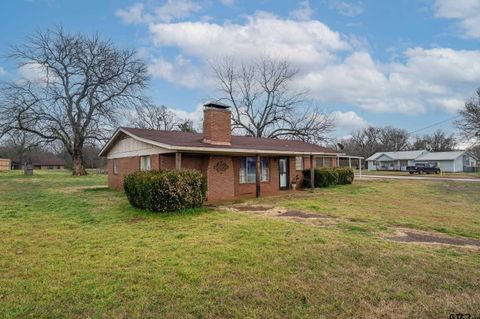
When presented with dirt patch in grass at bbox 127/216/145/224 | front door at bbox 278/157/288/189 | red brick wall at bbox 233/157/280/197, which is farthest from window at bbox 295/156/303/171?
dirt patch in grass at bbox 127/216/145/224

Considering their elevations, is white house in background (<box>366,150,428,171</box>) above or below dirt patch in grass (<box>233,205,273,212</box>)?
above

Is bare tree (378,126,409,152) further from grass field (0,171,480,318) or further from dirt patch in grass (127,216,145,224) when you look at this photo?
dirt patch in grass (127,216,145,224)

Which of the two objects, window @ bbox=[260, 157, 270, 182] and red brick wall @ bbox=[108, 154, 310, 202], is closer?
red brick wall @ bbox=[108, 154, 310, 202]

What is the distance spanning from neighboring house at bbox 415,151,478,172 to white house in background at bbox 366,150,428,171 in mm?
3027

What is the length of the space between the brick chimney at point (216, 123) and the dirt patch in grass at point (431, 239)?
8.68 metres

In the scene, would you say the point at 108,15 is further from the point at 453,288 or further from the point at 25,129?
the point at 25,129

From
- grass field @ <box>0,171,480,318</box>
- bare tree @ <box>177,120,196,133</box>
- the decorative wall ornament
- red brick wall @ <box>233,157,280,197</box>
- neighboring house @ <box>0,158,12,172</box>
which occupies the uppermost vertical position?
bare tree @ <box>177,120,196,133</box>

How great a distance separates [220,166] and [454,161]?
48.8 m

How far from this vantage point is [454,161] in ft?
161

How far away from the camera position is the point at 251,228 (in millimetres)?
7441

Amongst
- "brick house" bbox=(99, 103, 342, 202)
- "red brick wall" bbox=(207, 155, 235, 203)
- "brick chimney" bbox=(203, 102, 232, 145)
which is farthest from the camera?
"brick chimney" bbox=(203, 102, 232, 145)

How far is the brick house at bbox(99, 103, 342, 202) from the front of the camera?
13.2 metres

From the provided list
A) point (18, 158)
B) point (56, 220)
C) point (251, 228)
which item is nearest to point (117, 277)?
point (251, 228)

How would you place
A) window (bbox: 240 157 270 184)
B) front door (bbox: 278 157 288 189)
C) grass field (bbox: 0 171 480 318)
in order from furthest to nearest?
front door (bbox: 278 157 288 189) → window (bbox: 240 157 270 184) → grass field (bbox: 0 171 480 318)
